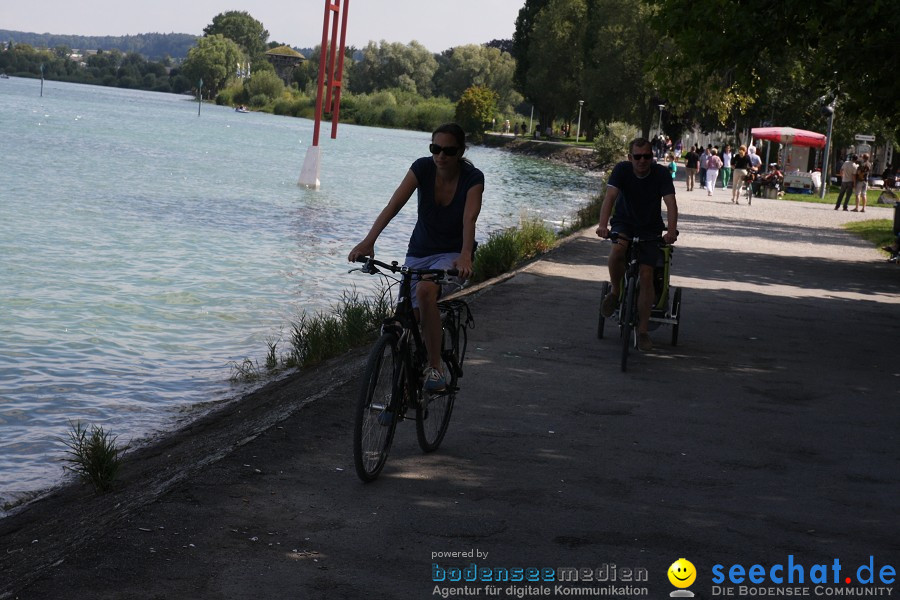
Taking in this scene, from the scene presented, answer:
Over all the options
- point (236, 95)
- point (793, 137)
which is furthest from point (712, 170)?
point (236, 95)

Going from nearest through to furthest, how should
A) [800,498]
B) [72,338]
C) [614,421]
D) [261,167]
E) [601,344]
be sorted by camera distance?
[800,498]
[614,421]
[601,344]
[72,338]
[261,167]

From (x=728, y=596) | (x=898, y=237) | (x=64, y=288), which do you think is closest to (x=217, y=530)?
(x=728, y=596)

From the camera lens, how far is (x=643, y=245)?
33.9 feet

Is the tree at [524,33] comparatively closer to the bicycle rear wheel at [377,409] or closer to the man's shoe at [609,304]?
the man's shoe at [609,304]

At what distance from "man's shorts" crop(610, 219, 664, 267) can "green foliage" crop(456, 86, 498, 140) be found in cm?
11869

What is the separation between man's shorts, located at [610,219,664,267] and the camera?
407 inches

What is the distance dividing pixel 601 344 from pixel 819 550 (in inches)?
218

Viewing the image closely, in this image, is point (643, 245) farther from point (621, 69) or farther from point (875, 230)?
point (621, 69)

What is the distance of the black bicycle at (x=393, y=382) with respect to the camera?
6.17 metres

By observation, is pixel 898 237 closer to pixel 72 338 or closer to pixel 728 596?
pixel 72 338

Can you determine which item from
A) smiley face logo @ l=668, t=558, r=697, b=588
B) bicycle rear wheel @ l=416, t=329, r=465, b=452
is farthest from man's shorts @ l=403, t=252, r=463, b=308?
smiley face logo @ l=668, t=558, r=697, b=588

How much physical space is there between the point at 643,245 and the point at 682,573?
17.8 ft

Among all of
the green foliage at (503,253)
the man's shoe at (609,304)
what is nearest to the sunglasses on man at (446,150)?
the man's shoe at (609,304)

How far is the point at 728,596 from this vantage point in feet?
16.5
